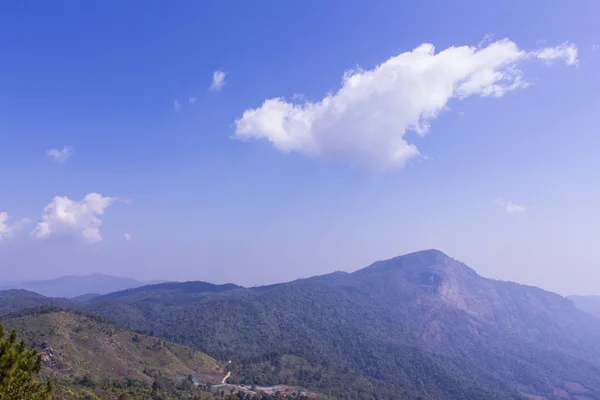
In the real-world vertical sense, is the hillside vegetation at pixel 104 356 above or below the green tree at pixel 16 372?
below

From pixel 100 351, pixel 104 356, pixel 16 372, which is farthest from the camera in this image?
pixel 100 351

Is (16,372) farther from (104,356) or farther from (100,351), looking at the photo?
(100,351)

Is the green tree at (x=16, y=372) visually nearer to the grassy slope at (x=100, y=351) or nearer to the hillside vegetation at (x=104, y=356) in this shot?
the hillside vegetation at (x=104, y=356)

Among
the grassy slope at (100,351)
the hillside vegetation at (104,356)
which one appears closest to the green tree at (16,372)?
the hillside vegetation at (104,356)

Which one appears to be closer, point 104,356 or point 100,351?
point 104,356

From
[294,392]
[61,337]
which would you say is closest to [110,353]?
[61,337]

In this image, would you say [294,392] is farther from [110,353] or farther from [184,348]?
[110,353]

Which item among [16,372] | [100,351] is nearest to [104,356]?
[100,351]

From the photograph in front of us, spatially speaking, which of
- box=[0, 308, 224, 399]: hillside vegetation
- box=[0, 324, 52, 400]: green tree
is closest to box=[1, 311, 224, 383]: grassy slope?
box=[0, 308, 224, 399]: hillside vegetation
